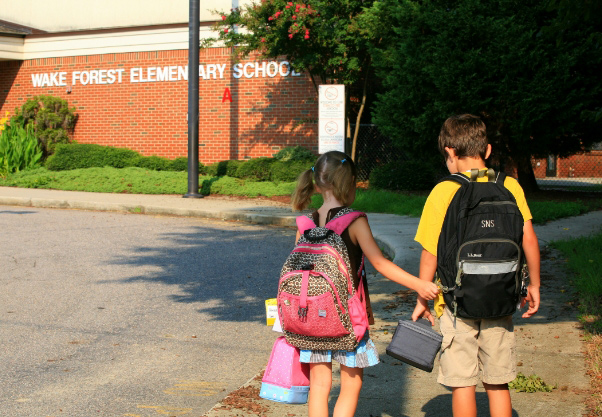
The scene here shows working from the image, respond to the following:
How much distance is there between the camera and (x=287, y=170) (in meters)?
17.5

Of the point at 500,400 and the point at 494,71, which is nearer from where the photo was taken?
the point at 500,400

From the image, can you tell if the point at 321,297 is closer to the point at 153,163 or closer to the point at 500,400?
the point at 500,400

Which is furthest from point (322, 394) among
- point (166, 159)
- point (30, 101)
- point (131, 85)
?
point (30, 101)

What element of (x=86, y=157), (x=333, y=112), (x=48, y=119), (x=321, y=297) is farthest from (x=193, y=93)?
(x=321, y=297)

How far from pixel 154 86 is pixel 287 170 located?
19.9 feet

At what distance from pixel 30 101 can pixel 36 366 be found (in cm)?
1902

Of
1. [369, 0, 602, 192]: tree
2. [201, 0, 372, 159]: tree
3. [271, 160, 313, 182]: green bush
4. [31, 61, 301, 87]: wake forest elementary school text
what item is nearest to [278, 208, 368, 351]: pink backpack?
[369, 0, 602, 192]: tree

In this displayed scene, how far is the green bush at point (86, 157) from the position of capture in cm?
2033

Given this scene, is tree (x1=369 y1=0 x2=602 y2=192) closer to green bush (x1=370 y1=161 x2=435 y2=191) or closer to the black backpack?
green bush (x1=370 y1=161 x2=435 y2=191)

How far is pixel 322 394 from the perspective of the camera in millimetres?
3332

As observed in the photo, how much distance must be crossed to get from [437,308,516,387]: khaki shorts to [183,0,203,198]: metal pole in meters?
12.9

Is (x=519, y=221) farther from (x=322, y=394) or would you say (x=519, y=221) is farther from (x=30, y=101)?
(x=30, y=101)

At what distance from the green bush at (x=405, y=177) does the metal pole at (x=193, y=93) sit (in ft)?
13.8

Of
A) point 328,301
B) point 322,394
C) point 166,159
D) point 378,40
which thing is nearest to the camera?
point 328,301
